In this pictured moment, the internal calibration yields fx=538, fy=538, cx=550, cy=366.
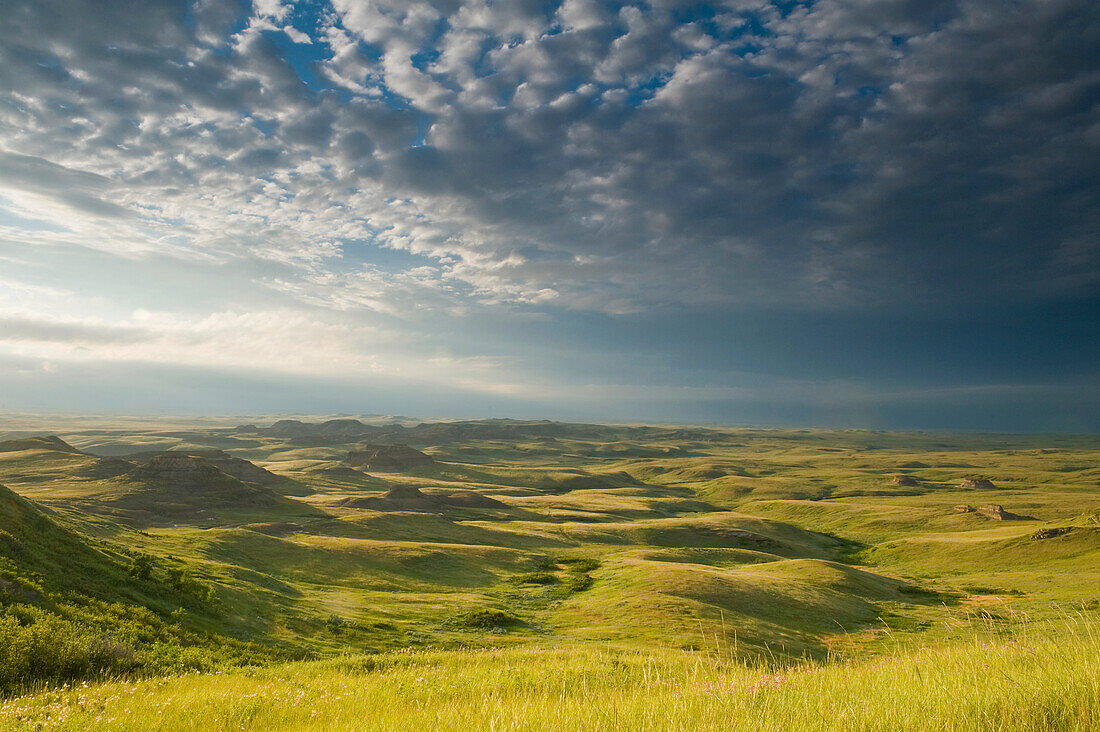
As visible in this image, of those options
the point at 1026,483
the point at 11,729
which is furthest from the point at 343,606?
the point at 1026,483

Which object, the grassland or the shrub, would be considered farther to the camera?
the shrub

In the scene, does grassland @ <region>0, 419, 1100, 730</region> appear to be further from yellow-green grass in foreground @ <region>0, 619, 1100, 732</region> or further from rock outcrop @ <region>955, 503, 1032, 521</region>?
rock outcrop @ <region>955, 503, 1032, 521</region>

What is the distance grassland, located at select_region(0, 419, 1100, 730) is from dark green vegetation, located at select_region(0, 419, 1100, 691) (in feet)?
1.03

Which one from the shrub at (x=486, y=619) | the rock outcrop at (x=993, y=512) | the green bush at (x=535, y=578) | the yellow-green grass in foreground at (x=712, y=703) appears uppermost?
the yellow-green grass in foreground at (x=712, y=703)

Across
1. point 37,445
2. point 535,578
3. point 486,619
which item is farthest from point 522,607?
point 37,445

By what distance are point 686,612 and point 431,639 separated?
21748 mm

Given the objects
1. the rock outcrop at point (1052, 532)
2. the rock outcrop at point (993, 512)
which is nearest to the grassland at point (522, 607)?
the rock outcrop at point (1052, 532)

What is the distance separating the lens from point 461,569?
214ft

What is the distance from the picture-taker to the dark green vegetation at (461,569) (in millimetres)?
25422

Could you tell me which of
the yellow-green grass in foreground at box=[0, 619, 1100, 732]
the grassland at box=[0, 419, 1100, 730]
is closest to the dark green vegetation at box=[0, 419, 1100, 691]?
the grassland at box=[0, 419, 1100, 730]

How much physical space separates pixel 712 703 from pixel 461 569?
63695mm

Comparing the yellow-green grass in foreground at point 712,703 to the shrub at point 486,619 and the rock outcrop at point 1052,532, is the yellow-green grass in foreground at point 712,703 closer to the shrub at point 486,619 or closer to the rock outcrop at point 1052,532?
the shrub at point 486,619

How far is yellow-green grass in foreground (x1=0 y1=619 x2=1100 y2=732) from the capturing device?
18.4ft

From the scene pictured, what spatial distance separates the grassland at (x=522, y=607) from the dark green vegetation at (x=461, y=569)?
31 centimetres
